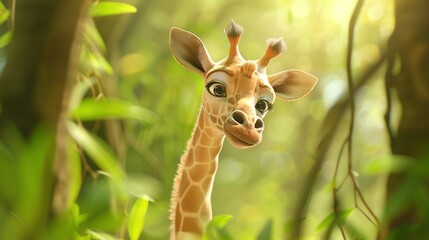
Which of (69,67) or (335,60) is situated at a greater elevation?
(69,67)

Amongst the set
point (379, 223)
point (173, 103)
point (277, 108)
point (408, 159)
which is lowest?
point (277, 108)

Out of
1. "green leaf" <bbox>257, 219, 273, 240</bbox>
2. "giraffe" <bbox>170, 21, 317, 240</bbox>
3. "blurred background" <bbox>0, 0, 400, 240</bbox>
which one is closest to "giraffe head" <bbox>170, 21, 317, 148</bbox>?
"giraffe" <bbox>170, 21, 317, 240</bbox>

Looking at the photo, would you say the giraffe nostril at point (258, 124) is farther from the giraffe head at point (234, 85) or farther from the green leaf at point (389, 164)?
the green leaf at point (389, 164)

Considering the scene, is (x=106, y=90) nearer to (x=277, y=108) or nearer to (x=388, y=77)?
(x=388, y=77)

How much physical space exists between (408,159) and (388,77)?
0.44ft

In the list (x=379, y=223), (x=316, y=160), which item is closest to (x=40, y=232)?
(x=316, y=160)

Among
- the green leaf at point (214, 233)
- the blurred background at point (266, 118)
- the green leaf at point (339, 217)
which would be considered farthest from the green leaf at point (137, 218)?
the green leaf at point (339, 217)

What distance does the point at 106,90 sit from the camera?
1693mm

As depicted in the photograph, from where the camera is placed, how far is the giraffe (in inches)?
45.6

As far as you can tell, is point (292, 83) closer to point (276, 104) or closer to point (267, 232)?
point (267, 232)

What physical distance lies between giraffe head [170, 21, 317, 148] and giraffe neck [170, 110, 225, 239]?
0.12 feet

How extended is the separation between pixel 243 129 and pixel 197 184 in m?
0.21

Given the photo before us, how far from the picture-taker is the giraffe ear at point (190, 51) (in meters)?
1.24

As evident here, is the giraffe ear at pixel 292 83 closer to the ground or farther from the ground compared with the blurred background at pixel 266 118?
farther from the ground
